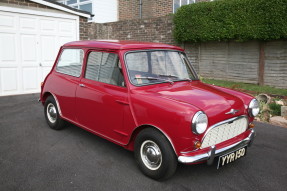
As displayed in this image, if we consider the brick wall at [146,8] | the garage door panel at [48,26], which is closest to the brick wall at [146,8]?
the brick wall at [146,8]

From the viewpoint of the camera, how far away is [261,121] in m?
6.27

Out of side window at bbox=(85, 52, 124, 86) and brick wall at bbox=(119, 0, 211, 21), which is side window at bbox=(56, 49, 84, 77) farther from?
brick wall at bbox=(119, 0, 211, 21)

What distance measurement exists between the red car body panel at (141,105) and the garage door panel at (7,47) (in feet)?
16.5

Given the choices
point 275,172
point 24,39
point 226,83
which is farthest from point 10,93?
point 275,172

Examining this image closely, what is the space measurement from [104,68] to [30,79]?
20.4ft

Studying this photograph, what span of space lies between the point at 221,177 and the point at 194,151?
737 millimetres

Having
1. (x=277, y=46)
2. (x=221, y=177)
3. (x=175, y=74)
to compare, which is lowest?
(x=221, y=177)

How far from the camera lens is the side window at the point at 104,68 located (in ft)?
12.8

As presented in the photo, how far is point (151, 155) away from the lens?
3.39m

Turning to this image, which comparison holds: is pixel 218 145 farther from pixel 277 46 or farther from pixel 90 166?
pixel 277 46

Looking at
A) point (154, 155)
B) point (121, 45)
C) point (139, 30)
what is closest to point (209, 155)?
point (154, 155)

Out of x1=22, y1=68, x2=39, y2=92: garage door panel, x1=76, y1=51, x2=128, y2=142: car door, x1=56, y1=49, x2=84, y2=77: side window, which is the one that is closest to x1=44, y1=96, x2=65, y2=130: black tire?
x1=56, y1=49, x2=84, y2=77: side window

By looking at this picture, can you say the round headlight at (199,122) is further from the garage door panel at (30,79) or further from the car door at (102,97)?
the garage door panel at (30,79)

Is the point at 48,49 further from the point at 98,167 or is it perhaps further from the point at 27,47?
the point at 98,167
